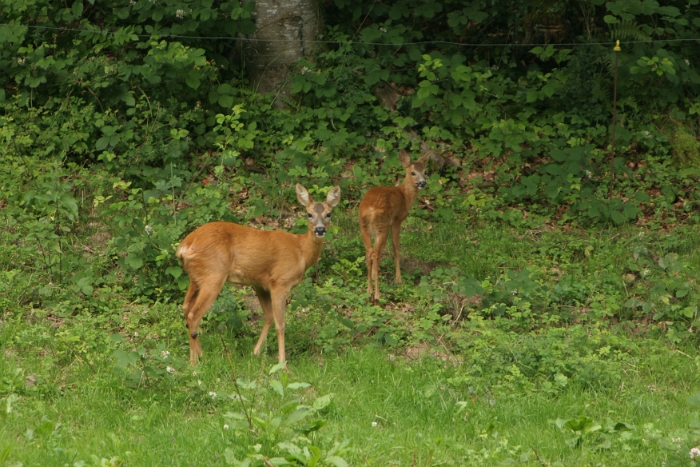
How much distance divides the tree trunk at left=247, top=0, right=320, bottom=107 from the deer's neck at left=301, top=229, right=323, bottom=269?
430cm

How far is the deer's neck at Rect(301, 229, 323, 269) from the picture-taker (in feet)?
23.1

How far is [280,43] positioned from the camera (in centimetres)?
1116

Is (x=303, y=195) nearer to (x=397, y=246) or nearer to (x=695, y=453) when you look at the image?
(x=397, y=246)

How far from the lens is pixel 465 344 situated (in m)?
6.54

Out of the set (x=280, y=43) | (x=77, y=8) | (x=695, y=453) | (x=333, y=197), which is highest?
(x=77, y=8)

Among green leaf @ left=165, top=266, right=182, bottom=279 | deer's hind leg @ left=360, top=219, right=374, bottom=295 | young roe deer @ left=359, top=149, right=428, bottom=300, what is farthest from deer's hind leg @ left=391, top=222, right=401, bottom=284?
green leaf @ left=165, top=266, right=182, bottom=279

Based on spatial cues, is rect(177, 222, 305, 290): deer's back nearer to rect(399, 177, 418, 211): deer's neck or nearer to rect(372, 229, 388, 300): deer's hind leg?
rect(372, 229, 388, 300): deer's hind leg

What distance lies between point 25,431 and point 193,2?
6.48 meters

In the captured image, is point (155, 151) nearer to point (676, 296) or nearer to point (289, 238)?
point (289, 238)

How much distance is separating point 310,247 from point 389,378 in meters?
1.40

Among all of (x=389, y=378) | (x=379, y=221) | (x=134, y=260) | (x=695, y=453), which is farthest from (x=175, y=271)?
(x=695, y=453)

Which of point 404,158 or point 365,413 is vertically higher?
point 404,158

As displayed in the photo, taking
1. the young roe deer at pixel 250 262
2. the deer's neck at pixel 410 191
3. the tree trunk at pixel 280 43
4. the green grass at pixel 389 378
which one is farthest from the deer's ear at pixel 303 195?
the tree trunk at pixel 280 43

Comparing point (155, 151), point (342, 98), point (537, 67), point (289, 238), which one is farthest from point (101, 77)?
point (537, 67)
